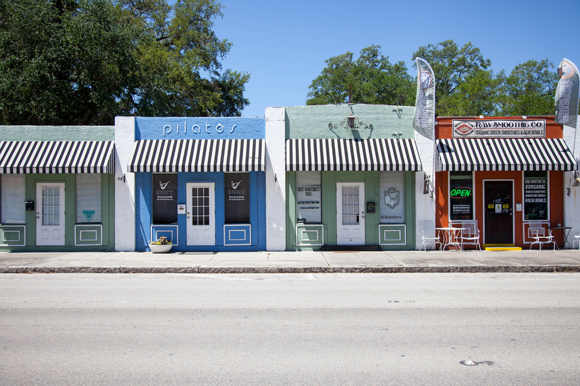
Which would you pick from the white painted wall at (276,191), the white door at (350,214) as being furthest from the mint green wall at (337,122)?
the white door at (350,214)

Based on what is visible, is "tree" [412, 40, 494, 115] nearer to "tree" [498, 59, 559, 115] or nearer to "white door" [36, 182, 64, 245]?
"tree" [498, 59, 559, 115]

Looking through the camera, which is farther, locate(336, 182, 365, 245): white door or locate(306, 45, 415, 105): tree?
locate(306, 45, 415, 105): tree

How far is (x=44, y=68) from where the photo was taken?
20094 millimetres

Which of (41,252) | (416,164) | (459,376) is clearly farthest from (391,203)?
(41,252)

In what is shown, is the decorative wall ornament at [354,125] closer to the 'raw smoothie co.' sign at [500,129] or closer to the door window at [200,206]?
the 'raw smoothie co.' sign at [500,129]

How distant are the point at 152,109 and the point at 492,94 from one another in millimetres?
31581

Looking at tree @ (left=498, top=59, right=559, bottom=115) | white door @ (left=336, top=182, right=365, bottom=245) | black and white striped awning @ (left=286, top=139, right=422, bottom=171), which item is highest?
tree @ (left=498, top=59, right=559, bottom=115)

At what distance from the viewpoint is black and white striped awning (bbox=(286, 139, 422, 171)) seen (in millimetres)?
14164

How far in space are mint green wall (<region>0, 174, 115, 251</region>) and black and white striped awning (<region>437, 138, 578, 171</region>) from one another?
1139 cm

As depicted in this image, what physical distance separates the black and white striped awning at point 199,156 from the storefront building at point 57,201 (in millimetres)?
1331

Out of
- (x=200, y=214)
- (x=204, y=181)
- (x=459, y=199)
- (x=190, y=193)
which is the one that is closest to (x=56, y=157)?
(x=190, y=193)

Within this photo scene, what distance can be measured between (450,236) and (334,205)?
4120mm

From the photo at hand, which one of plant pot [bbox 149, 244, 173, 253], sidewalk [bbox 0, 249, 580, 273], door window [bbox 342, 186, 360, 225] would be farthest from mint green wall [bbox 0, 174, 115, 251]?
door window [bbox 342, 186, 360, 225]

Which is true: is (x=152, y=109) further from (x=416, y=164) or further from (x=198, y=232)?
(x=416, y=164)
